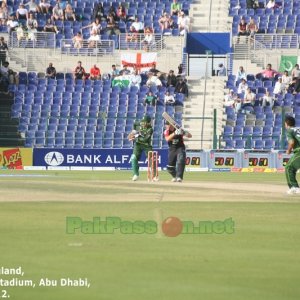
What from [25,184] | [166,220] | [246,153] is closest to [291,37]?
[246,153]

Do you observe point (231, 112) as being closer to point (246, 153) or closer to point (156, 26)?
point (246, 153)

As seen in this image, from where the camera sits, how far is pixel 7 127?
48.0 m

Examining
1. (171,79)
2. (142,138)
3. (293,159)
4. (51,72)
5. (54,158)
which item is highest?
(293,159)

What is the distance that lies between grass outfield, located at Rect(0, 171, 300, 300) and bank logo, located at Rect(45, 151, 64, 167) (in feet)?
61.3

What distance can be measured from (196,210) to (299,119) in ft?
86.4

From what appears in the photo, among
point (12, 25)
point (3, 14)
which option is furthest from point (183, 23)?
point (3, 14)

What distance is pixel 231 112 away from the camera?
49.2m

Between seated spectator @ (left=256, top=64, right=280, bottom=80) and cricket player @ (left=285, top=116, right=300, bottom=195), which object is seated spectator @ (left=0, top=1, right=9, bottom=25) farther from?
cricket player @ (left=285, top=116, right=300, bottom=195)

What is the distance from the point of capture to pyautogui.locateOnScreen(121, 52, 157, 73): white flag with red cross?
53.0 m

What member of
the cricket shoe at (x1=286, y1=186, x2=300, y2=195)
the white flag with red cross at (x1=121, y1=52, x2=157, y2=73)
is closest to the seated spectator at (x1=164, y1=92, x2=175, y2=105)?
the white flag with red cross at (x1=121, y1=52, x2=157, y2=73)

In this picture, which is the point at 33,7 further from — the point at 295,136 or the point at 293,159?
the point at 293,159

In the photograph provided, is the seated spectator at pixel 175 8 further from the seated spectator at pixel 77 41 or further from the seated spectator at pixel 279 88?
the seated spectator at pixel 279 88

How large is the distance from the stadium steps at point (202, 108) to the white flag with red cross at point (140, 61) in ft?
6.68
